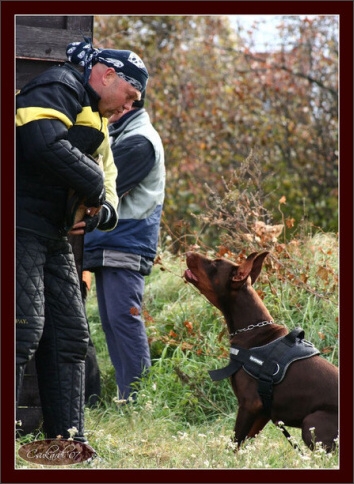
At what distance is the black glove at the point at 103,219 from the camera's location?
16.7ft

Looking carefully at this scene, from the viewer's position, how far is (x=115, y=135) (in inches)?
265

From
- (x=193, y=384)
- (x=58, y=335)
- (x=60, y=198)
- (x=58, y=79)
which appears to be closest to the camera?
(x=58, y=79)

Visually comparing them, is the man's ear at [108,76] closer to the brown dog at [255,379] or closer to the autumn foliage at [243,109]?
the brown dog at [255,379]

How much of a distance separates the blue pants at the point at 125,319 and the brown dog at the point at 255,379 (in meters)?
0.88

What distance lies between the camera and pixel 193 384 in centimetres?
670

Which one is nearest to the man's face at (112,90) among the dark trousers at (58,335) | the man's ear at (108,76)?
the man's ear at (108,76)

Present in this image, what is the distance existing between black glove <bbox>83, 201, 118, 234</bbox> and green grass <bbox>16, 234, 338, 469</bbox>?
3.74 feet

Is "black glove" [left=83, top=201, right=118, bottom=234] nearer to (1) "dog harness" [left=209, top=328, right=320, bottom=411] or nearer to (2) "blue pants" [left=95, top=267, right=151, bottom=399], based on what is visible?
(1) "dog harness" [left=209, top=328, right=320, bottom=411]

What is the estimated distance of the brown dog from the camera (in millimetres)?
5211

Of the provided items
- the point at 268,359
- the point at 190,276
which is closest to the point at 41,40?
the point at 190,276

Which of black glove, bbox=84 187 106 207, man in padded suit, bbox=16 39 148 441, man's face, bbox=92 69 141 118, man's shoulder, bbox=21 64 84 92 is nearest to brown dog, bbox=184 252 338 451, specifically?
man in padded suit, bbox=16 39 148 441

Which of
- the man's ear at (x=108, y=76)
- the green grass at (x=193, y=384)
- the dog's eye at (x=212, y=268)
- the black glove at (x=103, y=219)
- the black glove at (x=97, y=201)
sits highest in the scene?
the man's ear at (x=108, y=76)

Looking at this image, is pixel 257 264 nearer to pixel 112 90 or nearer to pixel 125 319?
pixel 125 319

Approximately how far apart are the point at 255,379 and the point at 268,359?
136mm
